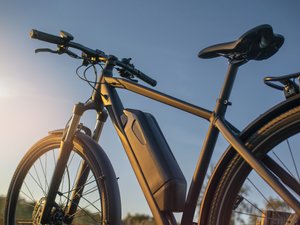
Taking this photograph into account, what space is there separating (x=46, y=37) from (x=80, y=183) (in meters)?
1.01

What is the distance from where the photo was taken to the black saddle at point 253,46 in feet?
7.34

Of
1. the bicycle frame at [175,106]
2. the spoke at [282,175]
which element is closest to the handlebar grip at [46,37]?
the bicycle frame at [175,106]

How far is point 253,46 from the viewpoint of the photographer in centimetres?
229

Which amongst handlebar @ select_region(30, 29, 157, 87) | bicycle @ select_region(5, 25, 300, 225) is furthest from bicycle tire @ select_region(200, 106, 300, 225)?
handlebar @ select_region(30, 29, 157, 87)

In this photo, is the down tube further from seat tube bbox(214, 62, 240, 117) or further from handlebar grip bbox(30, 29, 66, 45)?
seat tube bbox(214, 62, 240, 117)

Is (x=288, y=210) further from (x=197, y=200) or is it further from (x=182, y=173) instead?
(x=182, y=173)

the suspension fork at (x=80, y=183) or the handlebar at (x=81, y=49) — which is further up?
the handlebar at (x=81, y=49)

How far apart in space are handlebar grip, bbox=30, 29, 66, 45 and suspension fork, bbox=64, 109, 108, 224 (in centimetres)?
57

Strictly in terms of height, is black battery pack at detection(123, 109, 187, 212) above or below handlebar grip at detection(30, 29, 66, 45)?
below

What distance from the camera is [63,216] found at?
3.05 m

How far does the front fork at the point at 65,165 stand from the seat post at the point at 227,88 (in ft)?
3.56

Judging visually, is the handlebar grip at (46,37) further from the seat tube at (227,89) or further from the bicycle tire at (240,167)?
the bicycle tire at (240,167)

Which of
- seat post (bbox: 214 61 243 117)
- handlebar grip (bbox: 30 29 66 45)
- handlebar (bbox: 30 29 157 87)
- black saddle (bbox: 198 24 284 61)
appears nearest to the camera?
black saddle (bbox: 198 24 284 61)

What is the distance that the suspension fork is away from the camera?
305 centimetres
